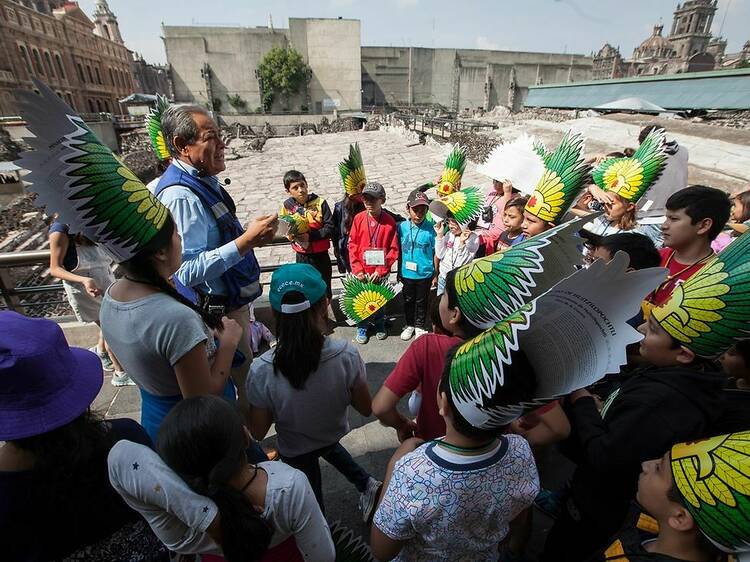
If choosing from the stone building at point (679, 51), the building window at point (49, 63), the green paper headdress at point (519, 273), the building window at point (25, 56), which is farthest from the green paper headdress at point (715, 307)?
the stone building at point (679, 51)

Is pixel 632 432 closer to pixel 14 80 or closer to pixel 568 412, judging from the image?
pixel 568 412

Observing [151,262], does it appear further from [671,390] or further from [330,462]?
[671,390]

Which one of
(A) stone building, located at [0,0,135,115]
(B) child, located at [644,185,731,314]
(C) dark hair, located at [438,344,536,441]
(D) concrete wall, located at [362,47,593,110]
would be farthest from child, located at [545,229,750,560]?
(D) concrete wall, located at [362,47,593,110]

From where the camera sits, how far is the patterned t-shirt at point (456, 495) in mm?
1226

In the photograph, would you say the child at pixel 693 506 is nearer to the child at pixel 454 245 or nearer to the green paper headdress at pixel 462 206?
the child at pixel 454 245

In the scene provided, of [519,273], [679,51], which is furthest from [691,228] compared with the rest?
[679,51]

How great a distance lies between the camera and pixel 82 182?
4.35 ft

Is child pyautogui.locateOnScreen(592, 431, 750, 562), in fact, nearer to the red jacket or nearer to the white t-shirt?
the white t-shirt

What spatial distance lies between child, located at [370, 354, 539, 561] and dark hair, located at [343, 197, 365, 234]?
3296 millimetres

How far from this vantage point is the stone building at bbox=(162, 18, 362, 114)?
45.1 metres

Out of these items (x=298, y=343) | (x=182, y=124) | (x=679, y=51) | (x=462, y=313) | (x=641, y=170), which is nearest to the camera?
(x=462, y=313)

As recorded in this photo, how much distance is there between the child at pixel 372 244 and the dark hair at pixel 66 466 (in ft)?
9.22

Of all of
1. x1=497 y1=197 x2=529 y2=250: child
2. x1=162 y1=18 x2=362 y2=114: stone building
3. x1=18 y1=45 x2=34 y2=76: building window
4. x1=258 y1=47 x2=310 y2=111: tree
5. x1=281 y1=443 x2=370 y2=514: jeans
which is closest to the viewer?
x1=281 y1=443 x2=370 y2=514: jeans

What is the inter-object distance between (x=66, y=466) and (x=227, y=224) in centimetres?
150
